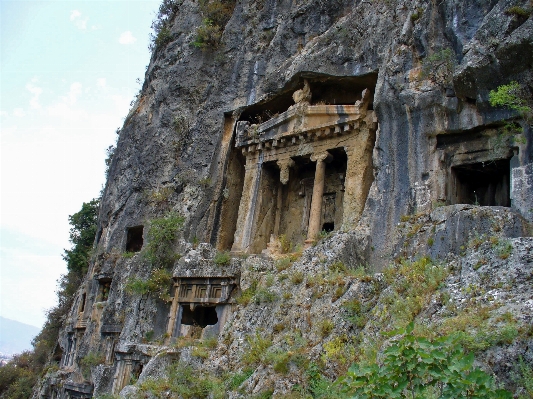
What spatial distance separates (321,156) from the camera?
1781cm

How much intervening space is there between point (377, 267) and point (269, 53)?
10.4 metres

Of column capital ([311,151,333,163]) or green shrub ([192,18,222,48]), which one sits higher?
green shrub ([192,18,222,48])

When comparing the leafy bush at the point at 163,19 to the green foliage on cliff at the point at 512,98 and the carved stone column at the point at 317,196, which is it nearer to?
the carved stone column at the point at 317,196

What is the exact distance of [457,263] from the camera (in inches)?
344

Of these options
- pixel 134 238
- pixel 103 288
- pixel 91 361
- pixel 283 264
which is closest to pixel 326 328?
pixel 283 264

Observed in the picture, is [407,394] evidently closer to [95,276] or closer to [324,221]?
[324,221]

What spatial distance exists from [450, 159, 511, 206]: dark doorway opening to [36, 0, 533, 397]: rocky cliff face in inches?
2.2

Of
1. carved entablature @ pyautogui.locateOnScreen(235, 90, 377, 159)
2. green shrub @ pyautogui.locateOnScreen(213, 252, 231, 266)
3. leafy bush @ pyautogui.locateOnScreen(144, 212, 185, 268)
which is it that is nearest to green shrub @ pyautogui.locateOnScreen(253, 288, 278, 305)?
green shrub @ pyautogui.locateOnScreen(213, 252, 231, 266)

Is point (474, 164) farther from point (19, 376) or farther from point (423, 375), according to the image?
point (19, 376)

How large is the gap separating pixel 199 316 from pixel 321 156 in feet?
22.2

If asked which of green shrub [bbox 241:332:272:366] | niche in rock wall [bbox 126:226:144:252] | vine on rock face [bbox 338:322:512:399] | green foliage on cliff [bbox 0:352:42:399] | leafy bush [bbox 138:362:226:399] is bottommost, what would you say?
green foliage on cliff [bbox 0:352:42:399]

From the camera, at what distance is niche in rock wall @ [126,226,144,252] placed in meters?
21.8

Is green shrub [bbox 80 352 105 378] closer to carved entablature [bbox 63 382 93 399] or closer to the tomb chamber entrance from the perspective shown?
carved entablature [bbox 63 382 93 399]

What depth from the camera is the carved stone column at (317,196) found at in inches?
666
